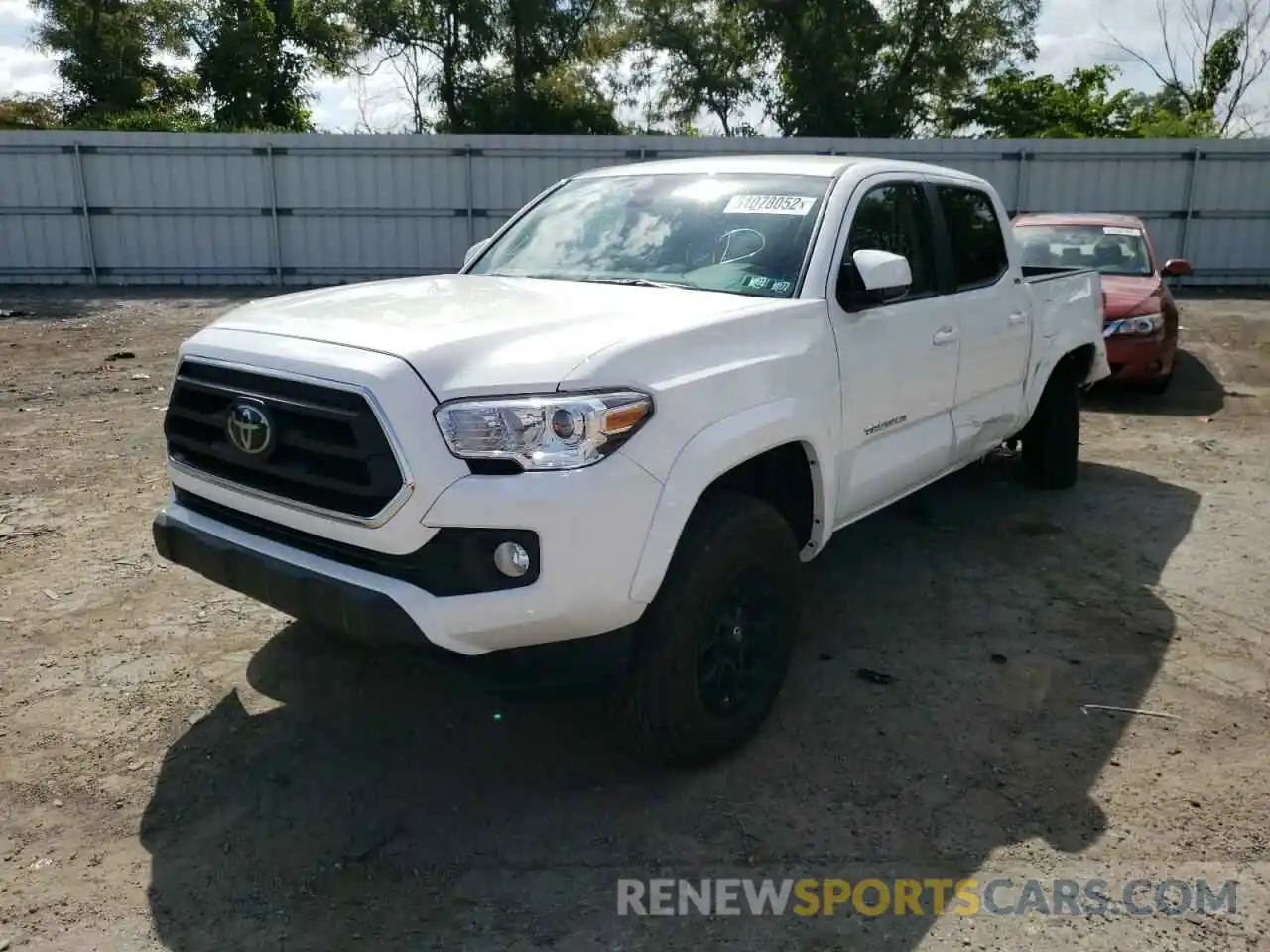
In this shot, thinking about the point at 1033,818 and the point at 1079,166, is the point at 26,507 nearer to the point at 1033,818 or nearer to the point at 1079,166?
the point at 1033,818

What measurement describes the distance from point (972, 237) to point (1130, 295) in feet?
15.3

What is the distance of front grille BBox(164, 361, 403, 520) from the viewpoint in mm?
2740

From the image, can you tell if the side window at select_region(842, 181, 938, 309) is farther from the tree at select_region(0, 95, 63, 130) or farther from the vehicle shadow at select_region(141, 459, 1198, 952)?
the tree at select_region(0, 95, 63, 130)

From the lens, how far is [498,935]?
2.60 m

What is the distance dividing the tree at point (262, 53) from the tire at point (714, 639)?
81.9ft

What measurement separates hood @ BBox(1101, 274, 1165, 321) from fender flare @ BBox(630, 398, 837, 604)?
6.14 metres

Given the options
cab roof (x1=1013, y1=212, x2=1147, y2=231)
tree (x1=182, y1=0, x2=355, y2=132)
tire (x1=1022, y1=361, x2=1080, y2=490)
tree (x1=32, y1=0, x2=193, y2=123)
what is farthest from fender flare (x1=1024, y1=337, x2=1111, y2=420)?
tree (x1=32, y1=0, x2=193, y2=123)

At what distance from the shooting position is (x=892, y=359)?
3.97m

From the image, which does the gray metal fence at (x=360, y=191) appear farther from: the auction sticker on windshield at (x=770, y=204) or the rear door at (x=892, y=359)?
the auction sticker on windshield at (x=770, y=204)

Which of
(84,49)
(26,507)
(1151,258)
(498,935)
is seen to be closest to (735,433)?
(498,935)

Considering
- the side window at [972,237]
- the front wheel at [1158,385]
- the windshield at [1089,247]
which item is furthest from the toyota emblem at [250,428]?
the windshield at [1089,247]

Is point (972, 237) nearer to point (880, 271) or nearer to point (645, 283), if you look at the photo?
point (880, 271)

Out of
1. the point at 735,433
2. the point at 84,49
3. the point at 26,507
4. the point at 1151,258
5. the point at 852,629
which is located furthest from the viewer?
the point at 84,49

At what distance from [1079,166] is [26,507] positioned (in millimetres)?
16053
